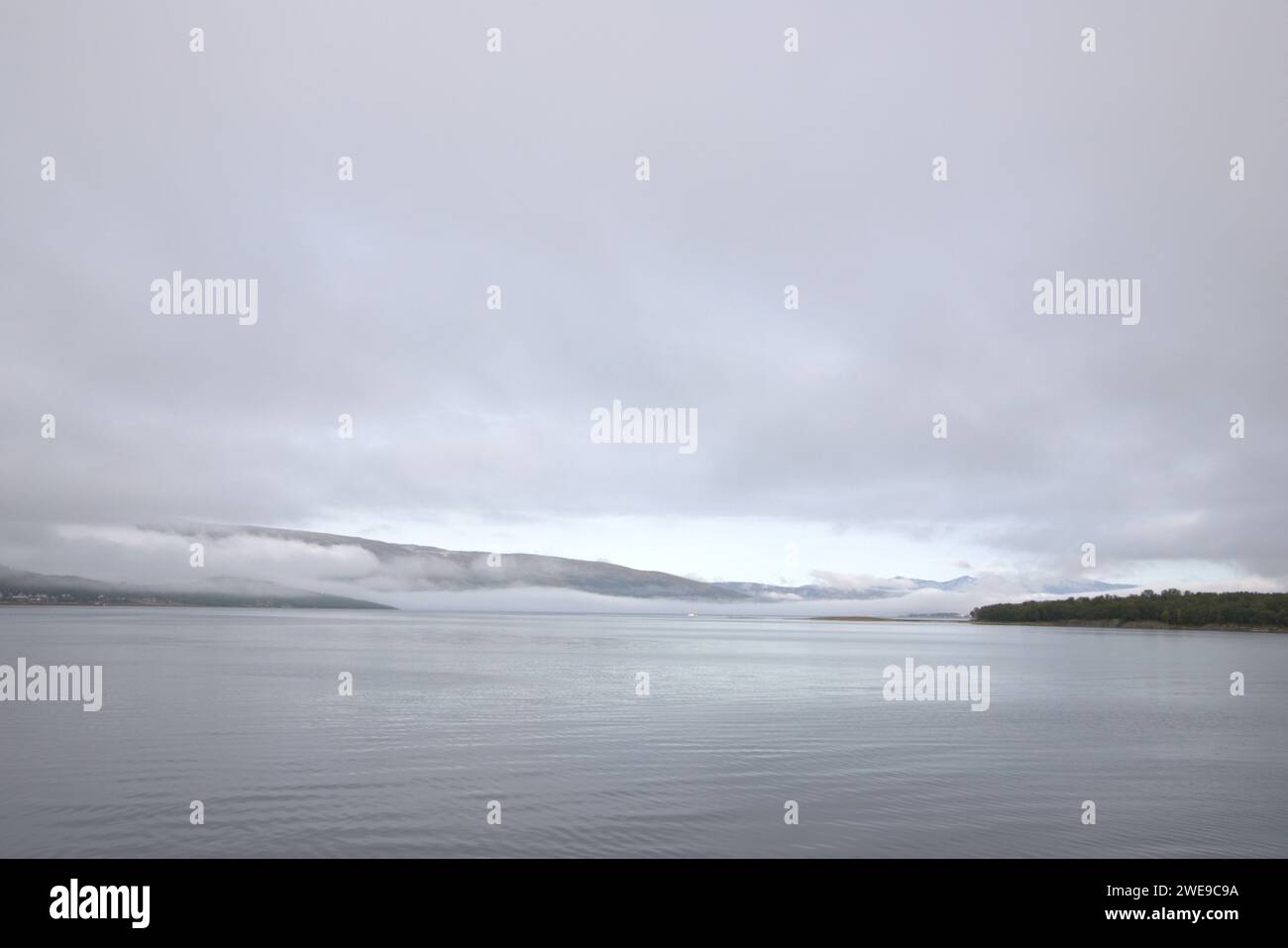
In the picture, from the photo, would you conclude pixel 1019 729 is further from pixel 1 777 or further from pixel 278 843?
pixel 1 777

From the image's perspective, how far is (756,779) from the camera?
2475 cm

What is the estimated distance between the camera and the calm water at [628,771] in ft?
61.1

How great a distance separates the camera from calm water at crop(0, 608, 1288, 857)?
18.6 metres

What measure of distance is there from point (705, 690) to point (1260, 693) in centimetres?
3548

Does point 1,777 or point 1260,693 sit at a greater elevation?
point 1,777

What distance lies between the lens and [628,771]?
25734 mm

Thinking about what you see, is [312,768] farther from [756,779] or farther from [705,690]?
[705,690]
